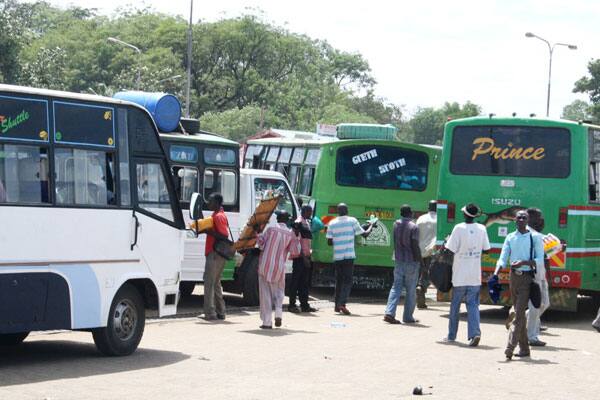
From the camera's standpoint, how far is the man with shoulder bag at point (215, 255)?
17719 mm

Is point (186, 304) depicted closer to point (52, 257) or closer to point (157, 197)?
point (157, 197)

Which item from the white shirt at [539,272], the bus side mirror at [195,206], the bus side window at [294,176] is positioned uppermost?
the bus side window at [294,176]

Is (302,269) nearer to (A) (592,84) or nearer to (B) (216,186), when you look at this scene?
(B) (216,186)

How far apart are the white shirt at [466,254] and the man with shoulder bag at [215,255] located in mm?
3373

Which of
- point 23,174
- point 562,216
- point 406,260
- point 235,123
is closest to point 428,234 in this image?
point 562,216

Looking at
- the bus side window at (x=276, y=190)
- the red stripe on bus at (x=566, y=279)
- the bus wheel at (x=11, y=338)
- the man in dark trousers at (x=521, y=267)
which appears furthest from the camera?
the bus side window at (x=276, y=190)

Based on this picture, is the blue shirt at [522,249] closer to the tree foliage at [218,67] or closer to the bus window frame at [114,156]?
the bus window frame at [114,156]

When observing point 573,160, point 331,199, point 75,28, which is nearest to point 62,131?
point 573,160

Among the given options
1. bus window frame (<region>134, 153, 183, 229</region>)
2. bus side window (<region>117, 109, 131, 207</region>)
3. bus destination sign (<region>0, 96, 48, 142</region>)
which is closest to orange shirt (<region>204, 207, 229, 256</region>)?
bus window frame (<region>134, 153, 183, 229</region>)

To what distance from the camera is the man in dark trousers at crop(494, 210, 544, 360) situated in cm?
1431

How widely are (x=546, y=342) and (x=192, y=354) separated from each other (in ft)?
17.0

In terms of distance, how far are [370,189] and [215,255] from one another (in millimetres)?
6447

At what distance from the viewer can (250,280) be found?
800 inches

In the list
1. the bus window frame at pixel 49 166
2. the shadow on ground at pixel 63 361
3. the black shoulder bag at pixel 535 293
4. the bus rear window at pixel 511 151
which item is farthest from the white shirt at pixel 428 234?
the bus window frame at pixel 49 166
